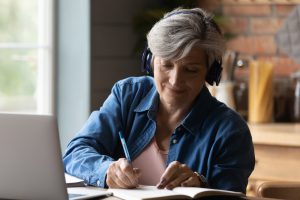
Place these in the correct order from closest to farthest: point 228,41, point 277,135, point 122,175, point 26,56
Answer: point 122,175 < point 277,135 < point 26,56 < point 228,41

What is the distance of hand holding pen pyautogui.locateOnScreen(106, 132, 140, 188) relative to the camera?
7.55ft

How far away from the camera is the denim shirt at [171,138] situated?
8.18 feet

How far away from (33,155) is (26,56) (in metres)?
2.37

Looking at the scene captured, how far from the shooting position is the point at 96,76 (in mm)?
4199

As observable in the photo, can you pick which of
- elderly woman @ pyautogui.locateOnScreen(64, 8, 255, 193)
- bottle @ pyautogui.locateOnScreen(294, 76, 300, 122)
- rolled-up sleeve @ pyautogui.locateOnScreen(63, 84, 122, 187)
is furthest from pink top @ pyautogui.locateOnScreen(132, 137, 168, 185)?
bottle @ pyautogui.locateOnScreen(294, 76, 300, 122)

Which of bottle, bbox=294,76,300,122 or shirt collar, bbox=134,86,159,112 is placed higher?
shirt collar, bbox=134,86,159,112

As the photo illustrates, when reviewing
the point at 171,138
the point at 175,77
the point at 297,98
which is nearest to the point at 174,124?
the point at 171,138

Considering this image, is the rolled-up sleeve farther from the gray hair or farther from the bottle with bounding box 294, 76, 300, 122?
the bottle with bounding box 294, 76, 300, 122

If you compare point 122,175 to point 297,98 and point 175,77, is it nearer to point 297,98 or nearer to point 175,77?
point 175,77

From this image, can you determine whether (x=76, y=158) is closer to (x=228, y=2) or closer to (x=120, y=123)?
(x=120, y=123)

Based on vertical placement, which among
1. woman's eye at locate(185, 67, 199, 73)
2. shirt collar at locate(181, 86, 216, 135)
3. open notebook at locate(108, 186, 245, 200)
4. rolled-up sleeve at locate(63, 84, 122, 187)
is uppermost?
woman's eye at locate(185, 67, 199, 73)

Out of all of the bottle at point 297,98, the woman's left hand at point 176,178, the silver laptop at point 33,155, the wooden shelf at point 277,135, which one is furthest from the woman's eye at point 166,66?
the bottle at point 297,98

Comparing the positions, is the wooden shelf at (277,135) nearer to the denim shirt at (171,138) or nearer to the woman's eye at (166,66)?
the denim shirt at (171,138)

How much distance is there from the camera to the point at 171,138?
2621 millimetres
